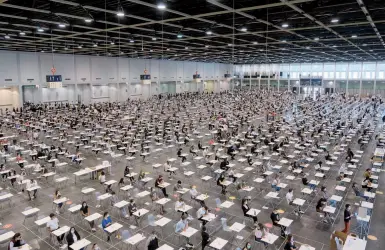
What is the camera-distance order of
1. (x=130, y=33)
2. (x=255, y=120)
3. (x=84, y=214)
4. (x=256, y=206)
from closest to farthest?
1. (x=84, y=214)
2. (x=256, y=206)
3. (x=130, y=33)
4. (x=255, y=120)

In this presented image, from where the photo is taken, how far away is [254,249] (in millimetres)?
11312

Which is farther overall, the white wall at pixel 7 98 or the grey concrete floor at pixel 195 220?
the white wall at pixel 7 98

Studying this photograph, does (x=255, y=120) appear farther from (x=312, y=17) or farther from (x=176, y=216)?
(x=176, y=216)

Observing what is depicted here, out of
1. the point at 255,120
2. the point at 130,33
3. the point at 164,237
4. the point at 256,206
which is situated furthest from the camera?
the point at 255,120

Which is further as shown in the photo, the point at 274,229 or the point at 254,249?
the point at 274,229

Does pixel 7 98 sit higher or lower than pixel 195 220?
higher

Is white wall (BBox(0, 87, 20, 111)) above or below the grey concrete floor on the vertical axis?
above

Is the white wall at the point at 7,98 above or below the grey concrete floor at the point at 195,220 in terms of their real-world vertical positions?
above

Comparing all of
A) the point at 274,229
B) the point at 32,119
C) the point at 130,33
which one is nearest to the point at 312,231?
the point at 274,229

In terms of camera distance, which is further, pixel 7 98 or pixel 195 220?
pixel 7 98

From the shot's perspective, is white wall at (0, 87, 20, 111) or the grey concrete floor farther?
white wall at (0, 87, 20, 111)

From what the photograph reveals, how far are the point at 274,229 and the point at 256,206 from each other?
234cm

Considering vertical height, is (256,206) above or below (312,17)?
below

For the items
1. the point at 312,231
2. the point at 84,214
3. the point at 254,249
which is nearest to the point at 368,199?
the point at 312,231
